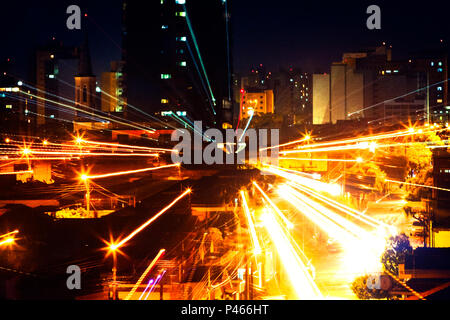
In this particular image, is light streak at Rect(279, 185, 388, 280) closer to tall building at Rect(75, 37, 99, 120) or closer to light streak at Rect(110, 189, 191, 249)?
light streak at Rect(110, 189, 191, 249)

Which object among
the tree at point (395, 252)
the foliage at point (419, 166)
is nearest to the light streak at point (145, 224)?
the tree at point (395, 252)

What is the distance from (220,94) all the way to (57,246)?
2011 inches

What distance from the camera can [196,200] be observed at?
1247 cm

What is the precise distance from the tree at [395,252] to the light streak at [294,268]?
1327 mm

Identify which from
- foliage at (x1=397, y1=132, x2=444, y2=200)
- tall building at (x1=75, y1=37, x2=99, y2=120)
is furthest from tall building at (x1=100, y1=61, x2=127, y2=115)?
foliage at (x1=397, y1=132, x2=444, y2=200)

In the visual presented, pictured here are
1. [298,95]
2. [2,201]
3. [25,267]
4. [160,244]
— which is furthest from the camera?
[298,95]

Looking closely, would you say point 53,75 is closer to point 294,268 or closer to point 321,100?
point 321,100

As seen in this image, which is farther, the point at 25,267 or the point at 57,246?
the point at 57,246

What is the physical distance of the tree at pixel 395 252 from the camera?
654cm

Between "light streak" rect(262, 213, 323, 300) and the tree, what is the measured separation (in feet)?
4.35
